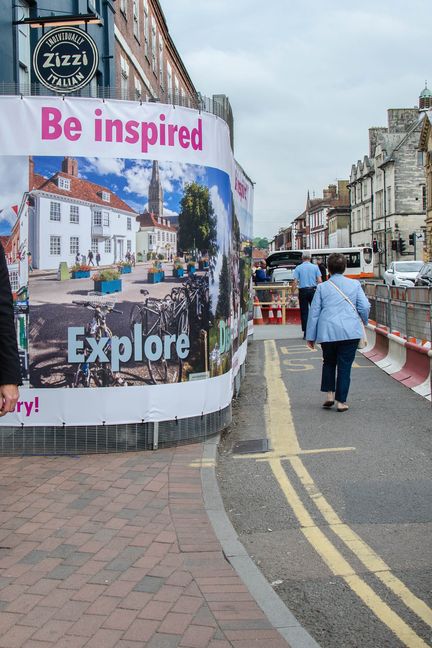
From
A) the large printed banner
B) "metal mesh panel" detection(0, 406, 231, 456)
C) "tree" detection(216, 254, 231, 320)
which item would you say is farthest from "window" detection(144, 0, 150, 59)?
"metal mesh panel" detection(0, 406, 231, 456)

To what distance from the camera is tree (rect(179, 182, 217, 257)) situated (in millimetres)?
6746

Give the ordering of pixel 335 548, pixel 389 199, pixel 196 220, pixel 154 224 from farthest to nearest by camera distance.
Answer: pixel 389 199
pixel 196 220
pixel 154 224
pixel 335 548

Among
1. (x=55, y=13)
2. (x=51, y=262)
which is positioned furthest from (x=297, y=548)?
(x=55, y=13)

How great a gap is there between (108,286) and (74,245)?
1.55 feet

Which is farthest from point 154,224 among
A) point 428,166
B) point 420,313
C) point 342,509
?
point 428,166

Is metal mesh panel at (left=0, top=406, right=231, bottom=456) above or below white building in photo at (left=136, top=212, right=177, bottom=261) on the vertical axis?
below

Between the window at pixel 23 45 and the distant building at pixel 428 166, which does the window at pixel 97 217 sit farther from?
the distant building at pixel 428 166

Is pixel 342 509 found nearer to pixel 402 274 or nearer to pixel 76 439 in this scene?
pixel 76 439

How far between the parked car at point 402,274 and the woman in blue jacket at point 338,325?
27.1 meters

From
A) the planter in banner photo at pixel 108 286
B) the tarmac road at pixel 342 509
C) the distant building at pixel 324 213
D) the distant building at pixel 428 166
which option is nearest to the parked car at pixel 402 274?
the distant building at pixel 428 166

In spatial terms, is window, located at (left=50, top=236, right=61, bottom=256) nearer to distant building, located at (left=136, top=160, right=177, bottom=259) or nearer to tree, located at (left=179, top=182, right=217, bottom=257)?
distant building, located at (left=136, top=160, right=177, bottom=259)

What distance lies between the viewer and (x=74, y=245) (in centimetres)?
640

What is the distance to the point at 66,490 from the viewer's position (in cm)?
545

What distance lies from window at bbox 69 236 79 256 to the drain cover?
8.03 ft
